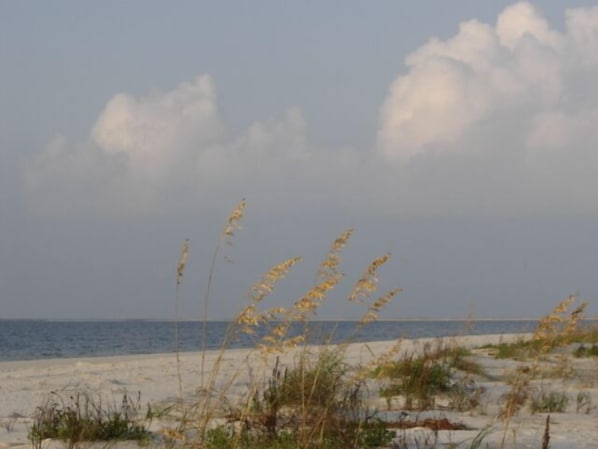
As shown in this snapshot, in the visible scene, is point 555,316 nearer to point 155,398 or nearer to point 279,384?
point 279,384

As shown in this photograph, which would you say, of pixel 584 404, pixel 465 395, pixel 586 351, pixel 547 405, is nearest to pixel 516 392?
pixel 547 405

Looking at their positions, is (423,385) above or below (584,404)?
above

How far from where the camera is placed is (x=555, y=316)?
15.4ft

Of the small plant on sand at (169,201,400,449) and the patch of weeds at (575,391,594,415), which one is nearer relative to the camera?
the small plant on sand at (169,201,400,449)

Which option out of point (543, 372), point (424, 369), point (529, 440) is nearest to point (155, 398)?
point (424, 369)

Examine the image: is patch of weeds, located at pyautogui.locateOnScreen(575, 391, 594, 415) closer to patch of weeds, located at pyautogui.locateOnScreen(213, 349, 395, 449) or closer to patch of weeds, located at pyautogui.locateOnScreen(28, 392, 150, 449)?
patch of weeds, located at pyautogui.locateOnScreen(213, 349, 395, 449)

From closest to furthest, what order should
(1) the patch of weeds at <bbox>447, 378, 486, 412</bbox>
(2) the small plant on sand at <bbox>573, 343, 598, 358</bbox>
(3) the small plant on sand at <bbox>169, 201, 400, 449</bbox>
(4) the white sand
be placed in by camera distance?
1. (3) the small plant on sand at <bbox>169, 201, 400, 449</bbox>
2. (4) the white sand
3. (1) the patch of weeds at <bbox>447, 378, 486, 412</bbox>
4. (2) the small plant on sand at <bbox>573, 343, 598, 358</bbox>

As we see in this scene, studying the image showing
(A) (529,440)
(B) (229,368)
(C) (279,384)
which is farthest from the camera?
(B) (229,368)

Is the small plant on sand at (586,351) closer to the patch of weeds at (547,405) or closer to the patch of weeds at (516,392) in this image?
the patch of weeds at (516,392)

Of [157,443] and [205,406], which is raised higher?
[205,406]

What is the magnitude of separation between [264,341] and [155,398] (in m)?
7.16

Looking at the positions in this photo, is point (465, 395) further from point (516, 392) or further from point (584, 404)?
point (516, 392)

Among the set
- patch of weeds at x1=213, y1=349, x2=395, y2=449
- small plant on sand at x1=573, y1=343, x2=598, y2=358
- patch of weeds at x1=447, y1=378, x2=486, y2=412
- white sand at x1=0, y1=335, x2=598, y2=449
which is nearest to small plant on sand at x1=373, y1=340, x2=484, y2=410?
patch of weeds at x1=447, y1=378, x2=486, y2=412

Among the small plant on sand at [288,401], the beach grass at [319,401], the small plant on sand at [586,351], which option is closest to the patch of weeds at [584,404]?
the beach grass at [319,401]
